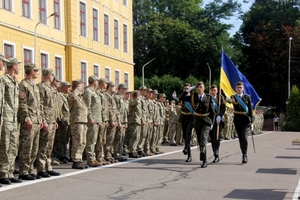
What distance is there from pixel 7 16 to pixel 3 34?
928 millimetres

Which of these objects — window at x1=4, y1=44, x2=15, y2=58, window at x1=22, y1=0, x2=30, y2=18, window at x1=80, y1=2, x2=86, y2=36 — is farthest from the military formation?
window at x1=80, y1=2, x2=86, y2=36

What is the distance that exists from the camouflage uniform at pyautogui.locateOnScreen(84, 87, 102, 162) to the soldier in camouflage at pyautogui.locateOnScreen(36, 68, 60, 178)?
1.51 meters

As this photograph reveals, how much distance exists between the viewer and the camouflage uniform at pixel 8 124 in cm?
945

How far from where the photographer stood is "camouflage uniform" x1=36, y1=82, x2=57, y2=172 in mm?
10656

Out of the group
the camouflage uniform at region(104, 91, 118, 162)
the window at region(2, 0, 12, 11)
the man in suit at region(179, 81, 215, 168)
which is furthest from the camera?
the window at region(2, 0, 12, 11)

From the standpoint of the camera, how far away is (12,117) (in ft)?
31.4

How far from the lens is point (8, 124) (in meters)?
9.49

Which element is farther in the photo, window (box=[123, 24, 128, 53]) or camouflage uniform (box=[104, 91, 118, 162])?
window (box=[123, 24, 128, 53])

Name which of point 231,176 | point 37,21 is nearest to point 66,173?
point 231,176

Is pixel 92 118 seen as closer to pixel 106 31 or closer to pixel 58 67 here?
pixel 58 67

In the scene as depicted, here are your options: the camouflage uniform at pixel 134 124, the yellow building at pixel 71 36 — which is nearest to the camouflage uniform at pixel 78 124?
the camouflage uniform at pixel 134 124

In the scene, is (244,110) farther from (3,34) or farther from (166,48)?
(166,48)

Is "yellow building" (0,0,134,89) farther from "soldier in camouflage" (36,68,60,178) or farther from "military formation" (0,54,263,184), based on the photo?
"soldier in camouflage" (36,68,60,178)

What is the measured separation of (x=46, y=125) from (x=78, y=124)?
4.65ft
